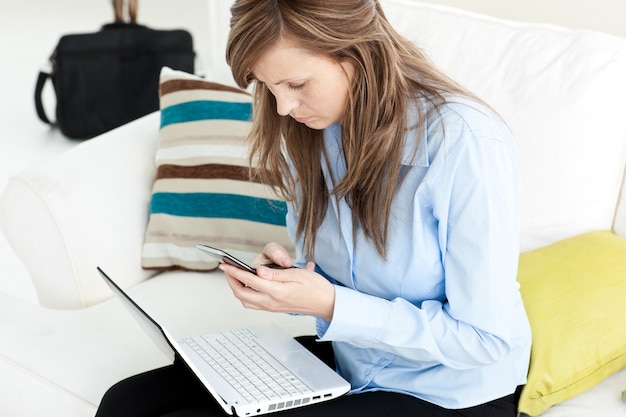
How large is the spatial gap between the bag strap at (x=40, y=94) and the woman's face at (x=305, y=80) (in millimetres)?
2388

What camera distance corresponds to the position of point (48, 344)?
5.21ft

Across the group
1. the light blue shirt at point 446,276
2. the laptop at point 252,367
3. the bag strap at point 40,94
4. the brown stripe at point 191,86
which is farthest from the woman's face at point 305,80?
the bag strap at point 40,94

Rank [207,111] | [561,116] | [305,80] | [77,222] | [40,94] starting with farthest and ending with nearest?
[40,94], [207,111], [77,222], [561,116], [305,80]

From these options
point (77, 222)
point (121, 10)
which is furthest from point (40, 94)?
point (77, 222)

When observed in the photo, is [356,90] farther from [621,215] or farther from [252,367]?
[621,215]

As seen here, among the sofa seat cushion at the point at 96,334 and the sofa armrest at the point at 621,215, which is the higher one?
the sofa armrest at the point at 621,215

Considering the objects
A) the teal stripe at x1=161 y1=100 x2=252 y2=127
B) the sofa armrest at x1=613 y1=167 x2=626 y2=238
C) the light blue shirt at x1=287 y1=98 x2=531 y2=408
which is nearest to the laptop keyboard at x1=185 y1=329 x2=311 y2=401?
the light blue shirt at x1=287 y1=98 x2=531 y2=408

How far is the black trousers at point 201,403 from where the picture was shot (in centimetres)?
124

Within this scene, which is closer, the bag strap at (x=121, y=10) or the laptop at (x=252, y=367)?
the laptop at (x=252, y=367)

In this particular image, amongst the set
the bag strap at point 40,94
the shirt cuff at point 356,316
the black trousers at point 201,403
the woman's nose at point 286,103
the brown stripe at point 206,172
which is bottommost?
the bag strap at point 40,94

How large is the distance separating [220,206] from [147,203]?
19 centimetres

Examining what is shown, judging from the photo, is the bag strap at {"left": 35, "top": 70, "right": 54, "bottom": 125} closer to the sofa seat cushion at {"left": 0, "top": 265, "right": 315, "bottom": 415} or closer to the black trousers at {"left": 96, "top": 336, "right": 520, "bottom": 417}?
the sofa seat cushion at {"left": 0, "top": 265, "right": 315, "bottom": 415}

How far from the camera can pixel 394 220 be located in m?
1.23

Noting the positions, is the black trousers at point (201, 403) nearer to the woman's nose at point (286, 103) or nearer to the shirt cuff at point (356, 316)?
the shirt cuff at point (356, 316)
